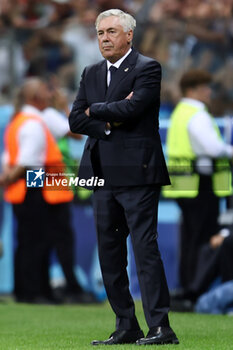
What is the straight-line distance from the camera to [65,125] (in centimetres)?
1039

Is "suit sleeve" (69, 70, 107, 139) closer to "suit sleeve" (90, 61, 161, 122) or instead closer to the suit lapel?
"suit sleeve" (90, 61, 161, 122)

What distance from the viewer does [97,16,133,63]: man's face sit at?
19.2 feet

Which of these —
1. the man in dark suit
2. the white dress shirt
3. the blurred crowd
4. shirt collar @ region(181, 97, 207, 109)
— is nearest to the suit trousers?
the man in dark suit

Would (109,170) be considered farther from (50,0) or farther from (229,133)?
(50,0)

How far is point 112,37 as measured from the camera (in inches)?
231

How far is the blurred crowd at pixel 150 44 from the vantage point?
11172mm

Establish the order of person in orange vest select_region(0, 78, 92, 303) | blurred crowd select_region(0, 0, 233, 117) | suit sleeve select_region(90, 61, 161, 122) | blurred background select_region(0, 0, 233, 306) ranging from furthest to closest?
blurred crowd select_region(0, 0, 233, 117)
blurred background select_region(0, 0, 233, 306)
person in orange vest select_region(0, 78, 92, 303)
suit sleeve select_region(90, 61, 161, 122)

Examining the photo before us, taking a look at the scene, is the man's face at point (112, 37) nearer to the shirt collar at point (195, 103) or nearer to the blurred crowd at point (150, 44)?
the shirt collar at point (195, 103)

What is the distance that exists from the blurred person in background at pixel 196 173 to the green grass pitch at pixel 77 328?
924 mm

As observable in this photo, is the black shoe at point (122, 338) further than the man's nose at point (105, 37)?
Yes

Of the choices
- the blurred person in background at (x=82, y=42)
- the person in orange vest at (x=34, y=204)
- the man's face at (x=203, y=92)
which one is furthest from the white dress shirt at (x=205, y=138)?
the blurred person in background at (x=82, y=42)

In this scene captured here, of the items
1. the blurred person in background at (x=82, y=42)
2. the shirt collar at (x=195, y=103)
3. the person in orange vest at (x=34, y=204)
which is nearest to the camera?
the shirt collar at (x=195, y=103)

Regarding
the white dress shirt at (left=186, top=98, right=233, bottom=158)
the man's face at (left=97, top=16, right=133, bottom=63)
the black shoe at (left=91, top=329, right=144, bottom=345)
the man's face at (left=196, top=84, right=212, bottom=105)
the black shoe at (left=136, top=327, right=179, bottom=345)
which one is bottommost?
the black shoe at (left=91, top=329, right=144, bottom=345)

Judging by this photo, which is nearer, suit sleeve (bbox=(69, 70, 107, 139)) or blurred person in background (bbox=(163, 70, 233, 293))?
suit sleeve (bbox=(69, 70, 107, 139))
